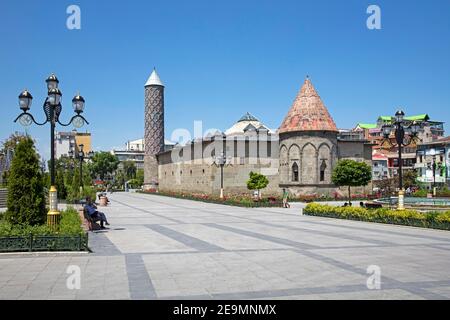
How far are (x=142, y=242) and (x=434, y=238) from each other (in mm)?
8394

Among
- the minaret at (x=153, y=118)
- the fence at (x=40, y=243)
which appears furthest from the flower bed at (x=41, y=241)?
the minaret at (x=153, y=118)

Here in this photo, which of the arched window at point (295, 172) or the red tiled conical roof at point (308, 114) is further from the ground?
the red tiled conical roof at point (308, 114)

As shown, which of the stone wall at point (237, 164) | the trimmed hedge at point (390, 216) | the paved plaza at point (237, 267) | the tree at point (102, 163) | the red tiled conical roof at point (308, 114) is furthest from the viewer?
the tree at point (102, 163)

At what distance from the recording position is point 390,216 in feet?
58.3

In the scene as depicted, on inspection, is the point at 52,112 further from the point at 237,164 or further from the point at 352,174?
the point at 237,164

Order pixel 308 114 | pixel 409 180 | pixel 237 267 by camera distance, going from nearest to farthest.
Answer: pixel 237 267
pixel 308 114
pixel 409 180

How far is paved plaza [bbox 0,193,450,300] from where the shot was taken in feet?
22.0

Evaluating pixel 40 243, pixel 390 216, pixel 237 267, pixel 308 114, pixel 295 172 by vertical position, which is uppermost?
pixel 308 114

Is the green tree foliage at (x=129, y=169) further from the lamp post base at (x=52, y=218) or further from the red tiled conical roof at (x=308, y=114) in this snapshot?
the lamp post base at (x=52, y=218)

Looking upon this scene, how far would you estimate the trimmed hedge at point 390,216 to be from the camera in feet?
51.6

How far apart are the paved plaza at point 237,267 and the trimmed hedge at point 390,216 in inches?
64.9

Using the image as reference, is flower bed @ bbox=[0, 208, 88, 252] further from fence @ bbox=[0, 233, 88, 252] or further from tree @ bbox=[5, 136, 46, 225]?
tree @ bbox=[5, 136, 46, 225]

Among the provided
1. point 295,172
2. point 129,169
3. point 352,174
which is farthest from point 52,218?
point 129,169

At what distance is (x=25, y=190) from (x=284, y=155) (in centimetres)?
3328
